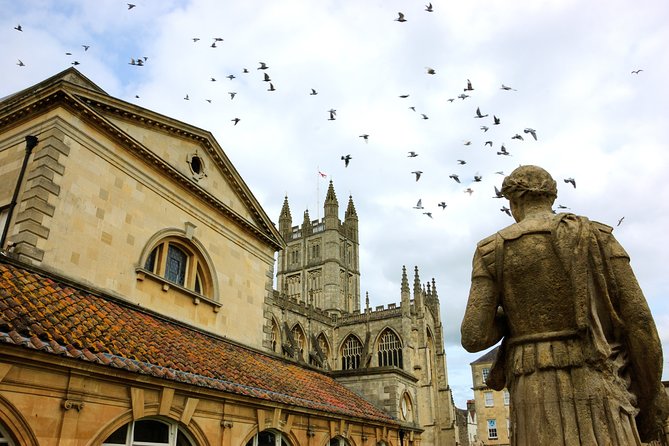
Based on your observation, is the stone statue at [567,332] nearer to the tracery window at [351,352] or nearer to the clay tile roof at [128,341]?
the clay tile roof at [128,341]

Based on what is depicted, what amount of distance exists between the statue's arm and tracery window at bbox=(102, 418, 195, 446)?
7.43 m

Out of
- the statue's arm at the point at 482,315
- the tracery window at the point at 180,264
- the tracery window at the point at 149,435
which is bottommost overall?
the tracery window at the point at 149,435

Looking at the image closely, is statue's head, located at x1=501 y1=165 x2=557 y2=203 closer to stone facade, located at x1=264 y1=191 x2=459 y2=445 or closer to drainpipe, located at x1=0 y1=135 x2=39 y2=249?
drainpipe, located at x1=0 y1=135 x2=39 y2=249

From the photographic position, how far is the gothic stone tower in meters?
75.3

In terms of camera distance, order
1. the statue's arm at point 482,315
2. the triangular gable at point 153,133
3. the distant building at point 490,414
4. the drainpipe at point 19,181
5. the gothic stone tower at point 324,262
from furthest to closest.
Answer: the gothic stone tower at point 324,262, the distant building at point 490,414, the triangular gable at point 153,133, the drainpipe at point 19,181, the statue's arm at point 482,315

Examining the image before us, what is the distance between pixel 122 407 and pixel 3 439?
192 cm

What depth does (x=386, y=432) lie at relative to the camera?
18188 millimetres

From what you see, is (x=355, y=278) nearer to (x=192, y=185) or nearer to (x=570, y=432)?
(x=192, y=185)

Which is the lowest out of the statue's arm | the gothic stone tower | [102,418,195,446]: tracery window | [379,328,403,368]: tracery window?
[102,418,195,446]: tracery window

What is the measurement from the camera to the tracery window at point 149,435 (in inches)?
358

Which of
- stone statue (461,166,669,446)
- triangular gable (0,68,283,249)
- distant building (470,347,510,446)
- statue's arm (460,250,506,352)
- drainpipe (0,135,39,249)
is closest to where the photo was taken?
stone statue (461,166,669,446)

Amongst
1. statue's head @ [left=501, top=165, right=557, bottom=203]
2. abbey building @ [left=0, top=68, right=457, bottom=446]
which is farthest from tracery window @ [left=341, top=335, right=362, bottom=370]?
statue's head @ [left=501, top=165, right=557, bottom=203]

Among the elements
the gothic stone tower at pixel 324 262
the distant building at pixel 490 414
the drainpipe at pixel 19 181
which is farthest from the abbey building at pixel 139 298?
the gothic stone tower at pixel 324 262

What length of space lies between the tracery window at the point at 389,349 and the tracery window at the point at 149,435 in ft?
149
